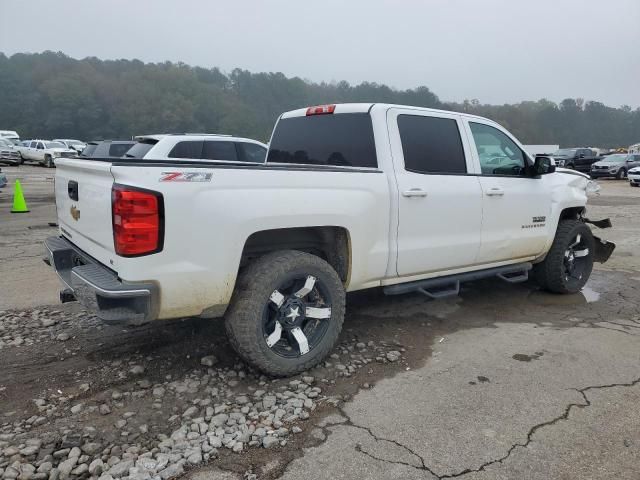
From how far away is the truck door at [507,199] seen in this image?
470 cm

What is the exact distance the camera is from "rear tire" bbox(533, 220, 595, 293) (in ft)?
18.1

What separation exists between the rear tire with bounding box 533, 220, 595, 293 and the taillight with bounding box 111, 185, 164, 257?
172 inches

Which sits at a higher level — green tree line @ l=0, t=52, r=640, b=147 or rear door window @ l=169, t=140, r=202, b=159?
green tree line @ l=0, t=52, r=640, b=147

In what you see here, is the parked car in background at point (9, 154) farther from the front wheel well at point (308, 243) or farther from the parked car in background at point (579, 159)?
the parked car in background at point (579, 159)

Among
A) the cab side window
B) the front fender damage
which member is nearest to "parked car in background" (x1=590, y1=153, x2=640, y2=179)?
the front fender damage

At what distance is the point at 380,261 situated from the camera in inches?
155

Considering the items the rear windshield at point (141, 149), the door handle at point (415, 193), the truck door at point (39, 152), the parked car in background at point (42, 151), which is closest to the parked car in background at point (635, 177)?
the rear windshield at point (141, 149)

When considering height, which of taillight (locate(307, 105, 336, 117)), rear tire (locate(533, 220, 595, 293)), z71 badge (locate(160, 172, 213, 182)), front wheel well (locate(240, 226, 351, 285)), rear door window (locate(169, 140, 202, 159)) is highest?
taillight (locate(307, 105, 336, 117))

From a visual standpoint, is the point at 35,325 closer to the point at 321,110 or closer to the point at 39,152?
the point at 321,110

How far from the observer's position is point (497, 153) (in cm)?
497

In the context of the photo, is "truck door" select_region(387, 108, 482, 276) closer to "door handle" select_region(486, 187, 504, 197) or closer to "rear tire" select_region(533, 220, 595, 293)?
"door handle" select_region(486, 187, 504, 197)

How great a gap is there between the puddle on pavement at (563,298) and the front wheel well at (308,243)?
9.07 ft

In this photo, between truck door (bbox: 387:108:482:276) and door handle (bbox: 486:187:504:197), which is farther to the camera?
door handle (bbox: 486:187:504:197)

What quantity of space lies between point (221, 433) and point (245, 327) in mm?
675
